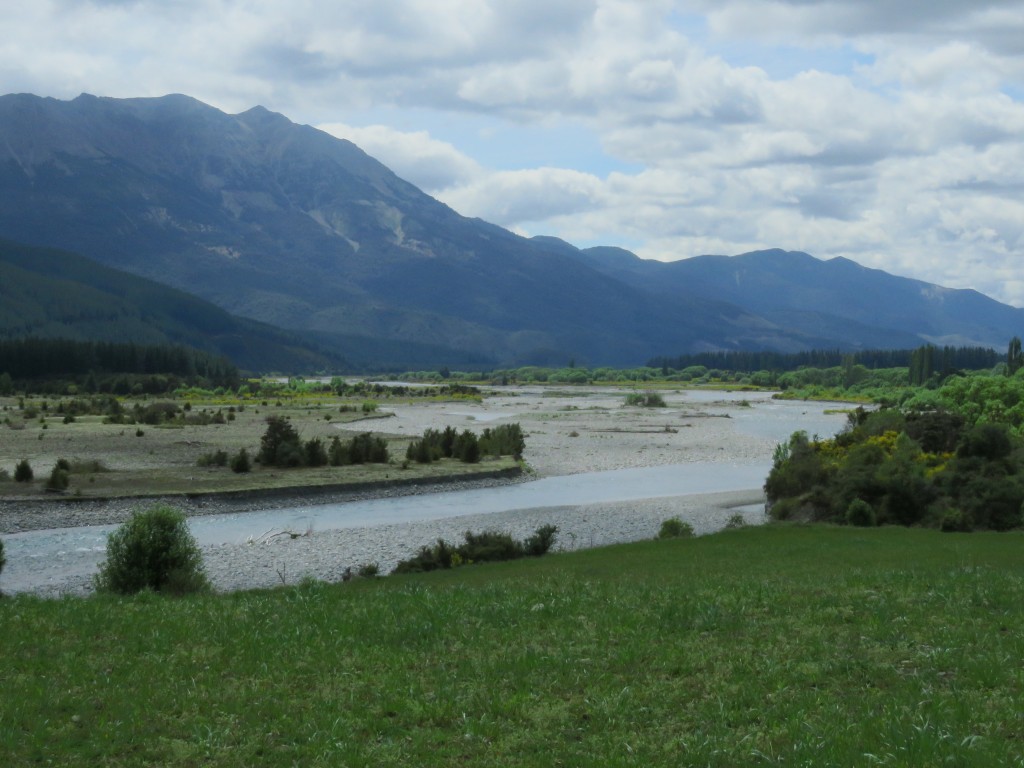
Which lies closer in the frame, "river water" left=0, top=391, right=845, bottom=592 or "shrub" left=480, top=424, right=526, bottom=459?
"river water" left=0, top=391, right=845, bottom=592

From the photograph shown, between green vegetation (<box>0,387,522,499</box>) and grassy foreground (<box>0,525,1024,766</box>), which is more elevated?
grassy foreground (<box>0,525,1024,766</box>)

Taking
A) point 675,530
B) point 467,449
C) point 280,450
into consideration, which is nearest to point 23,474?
point 280,450

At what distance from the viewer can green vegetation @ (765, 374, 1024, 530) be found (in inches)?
→ 1443

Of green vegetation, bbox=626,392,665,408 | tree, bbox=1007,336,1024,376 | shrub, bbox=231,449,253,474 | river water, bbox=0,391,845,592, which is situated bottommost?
river water, bbox=0,391,845,592

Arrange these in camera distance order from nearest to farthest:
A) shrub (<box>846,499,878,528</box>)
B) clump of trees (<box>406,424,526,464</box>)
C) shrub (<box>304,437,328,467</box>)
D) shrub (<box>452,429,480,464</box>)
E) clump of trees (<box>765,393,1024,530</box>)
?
clump of trees (<box>765,393,1024,530</box>) < shrub (<box>846,499,878,528</box>) < shrub (<box>304,437,328,467</box>) < clump of trees (<box>406,424,526,464</box>) < shrub (<box>452,429,480,464</box>)

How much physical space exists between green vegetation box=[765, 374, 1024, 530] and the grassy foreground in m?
21.1

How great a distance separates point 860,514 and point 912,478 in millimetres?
3423

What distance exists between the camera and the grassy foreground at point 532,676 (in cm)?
871

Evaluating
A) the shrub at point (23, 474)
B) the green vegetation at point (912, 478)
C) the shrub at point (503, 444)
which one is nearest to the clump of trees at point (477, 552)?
the green vegetation at point (912, 478)

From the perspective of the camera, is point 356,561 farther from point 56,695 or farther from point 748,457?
point 748,457

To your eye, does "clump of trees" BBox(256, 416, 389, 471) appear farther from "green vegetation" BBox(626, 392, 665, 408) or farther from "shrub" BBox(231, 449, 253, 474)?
"green vegetation" BBox(626, 392, 665, 408)

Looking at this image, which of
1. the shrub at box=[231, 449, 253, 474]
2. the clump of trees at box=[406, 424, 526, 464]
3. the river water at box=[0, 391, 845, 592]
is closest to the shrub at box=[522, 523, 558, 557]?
the river water at box=[0, 391, 845, 592]

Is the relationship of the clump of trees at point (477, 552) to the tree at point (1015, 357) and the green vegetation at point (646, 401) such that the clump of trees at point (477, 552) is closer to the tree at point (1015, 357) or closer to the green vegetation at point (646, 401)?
the green vegetation at point (646, 401)

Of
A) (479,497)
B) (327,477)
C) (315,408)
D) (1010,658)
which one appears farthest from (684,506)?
(315,408)
